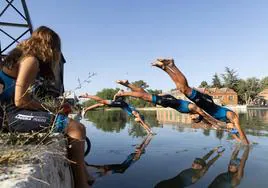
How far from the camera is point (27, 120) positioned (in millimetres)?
2525

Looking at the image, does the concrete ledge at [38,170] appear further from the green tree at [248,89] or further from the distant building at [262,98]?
the distant building at [262,98]

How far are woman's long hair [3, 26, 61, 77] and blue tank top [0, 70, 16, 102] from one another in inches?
4.2

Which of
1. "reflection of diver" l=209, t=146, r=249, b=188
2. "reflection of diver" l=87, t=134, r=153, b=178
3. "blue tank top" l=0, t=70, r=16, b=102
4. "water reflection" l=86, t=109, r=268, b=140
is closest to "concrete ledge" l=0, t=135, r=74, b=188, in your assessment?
"blue tank top" l=0, t=70, r=16, b=102

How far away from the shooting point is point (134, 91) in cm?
693

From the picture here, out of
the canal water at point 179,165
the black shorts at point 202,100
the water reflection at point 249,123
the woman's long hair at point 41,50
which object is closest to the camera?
the woman's long hair at point 41,50

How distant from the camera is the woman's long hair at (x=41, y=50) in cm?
266

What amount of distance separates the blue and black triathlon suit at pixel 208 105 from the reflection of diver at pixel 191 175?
61.8 inches

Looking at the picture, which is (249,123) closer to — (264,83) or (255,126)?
(255,126)

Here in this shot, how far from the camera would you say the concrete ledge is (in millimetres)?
1527

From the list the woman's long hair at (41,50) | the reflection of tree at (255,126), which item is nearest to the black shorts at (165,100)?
the reflection of tree at (255,126)

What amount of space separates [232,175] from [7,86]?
10.1 feet

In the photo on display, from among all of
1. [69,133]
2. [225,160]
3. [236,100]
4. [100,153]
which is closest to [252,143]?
[225,160]

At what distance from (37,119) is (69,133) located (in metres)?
0.31

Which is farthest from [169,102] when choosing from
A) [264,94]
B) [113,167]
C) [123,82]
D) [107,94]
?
[107,94]
